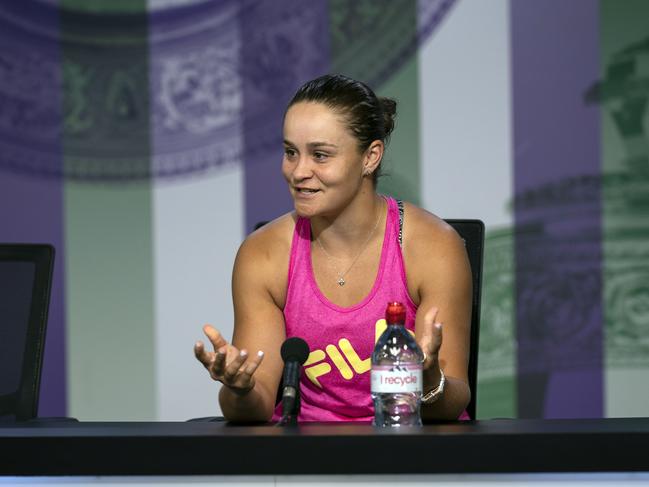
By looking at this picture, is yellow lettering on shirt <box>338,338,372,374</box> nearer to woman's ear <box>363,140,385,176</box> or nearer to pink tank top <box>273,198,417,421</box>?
pink tank top <box>273,198,417,421</box>

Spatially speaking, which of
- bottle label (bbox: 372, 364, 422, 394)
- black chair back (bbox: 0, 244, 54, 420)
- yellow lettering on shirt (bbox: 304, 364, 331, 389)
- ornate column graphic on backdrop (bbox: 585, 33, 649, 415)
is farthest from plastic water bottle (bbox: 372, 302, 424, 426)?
ornate column graphic on backdrop (bbox: 585, 33, 649, 415)

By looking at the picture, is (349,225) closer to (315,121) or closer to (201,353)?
(315,121)

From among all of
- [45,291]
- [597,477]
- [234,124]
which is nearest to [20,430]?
[597,477]

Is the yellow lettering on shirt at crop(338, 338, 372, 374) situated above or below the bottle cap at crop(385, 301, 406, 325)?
below

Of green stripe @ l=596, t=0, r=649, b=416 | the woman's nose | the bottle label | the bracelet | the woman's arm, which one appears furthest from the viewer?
green stripe @ l=596, t=0, r=649, b=416

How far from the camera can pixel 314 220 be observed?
1997 millimetres

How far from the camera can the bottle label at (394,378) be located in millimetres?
1338

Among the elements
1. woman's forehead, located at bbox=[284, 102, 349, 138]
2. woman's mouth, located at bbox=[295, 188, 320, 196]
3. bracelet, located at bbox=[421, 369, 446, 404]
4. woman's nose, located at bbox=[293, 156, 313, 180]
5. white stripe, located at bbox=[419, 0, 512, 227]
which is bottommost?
Answer: bracelet, located at bbox=[421, 369, 446, 404]

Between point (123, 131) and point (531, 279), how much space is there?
1409 millimetres

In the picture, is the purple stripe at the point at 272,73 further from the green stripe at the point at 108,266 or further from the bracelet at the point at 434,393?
the bracelet at the point at 434,393

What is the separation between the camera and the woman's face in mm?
1859

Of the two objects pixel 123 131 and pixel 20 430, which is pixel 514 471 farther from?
pixel 123 131

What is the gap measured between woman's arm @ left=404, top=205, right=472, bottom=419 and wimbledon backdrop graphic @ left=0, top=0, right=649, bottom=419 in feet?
4.27

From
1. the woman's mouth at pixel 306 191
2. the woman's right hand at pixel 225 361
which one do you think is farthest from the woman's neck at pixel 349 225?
the woman's right hand at pixel 225 361
